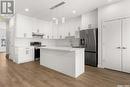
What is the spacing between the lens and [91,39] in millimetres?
5172

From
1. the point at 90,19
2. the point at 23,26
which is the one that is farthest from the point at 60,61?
the point at 23,26

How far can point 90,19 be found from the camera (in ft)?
18.7

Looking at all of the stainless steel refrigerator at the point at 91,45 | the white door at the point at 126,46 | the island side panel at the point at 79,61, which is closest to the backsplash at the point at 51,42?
the stainless steel refrigerator at the point at 91,45

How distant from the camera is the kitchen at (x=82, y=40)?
3958 mm

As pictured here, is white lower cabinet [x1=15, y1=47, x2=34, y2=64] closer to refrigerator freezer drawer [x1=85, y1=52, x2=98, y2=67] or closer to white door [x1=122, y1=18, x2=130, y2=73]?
refrigerator freezer drawer [x1=85, y1=52, x2=98, y2=67]

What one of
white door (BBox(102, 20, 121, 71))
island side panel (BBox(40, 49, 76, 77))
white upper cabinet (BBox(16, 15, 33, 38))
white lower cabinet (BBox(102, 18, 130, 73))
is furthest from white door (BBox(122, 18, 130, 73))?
white upper cabinet (BBox(16, 15, 33, 38))

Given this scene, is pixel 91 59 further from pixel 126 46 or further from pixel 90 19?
pixel 90 19

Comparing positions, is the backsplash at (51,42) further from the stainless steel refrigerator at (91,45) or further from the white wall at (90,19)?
the stainless steel refrigerator at (91,45)

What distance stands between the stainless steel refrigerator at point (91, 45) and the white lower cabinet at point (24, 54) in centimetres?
331

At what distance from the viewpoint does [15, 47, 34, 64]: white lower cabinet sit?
573 centimetres

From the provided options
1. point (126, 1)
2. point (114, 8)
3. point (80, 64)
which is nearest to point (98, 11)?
point (114, 8)

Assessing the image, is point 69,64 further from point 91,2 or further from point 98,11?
point 98,11

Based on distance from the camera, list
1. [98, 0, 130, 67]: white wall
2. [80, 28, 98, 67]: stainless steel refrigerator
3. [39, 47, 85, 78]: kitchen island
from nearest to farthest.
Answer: [39, 47, 85, 78]: kitchen island → [98, 0, 130, 67]: white wall → [80, 28, 98, 67]: stainless steel refrigerator

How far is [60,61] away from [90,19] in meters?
3.04
